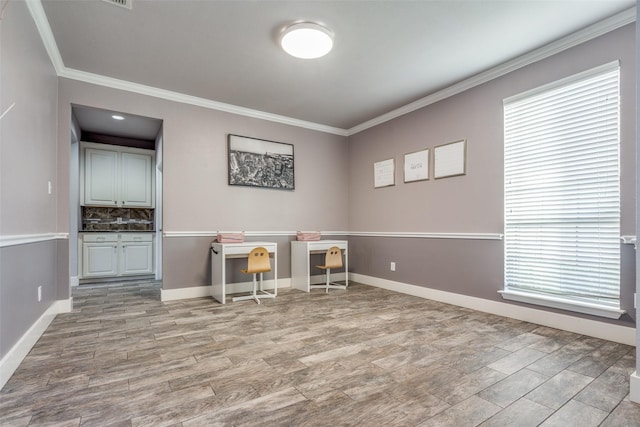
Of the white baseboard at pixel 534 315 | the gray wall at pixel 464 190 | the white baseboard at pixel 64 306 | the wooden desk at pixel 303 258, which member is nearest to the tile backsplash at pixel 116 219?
the white baseboard at pixel 64 306

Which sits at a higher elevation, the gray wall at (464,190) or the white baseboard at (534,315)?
the gray wall at (464,190)

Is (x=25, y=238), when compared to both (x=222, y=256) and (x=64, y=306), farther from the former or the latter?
(x=222, y=256)

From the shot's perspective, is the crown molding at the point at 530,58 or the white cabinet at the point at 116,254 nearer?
the crown molding at the point at 530,58

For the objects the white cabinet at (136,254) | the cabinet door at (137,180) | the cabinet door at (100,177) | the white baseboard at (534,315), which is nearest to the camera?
the white baseboard at (534,315)

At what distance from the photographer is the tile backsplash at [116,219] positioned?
18.5ft

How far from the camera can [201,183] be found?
13.8 feet

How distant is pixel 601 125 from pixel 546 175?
556 mm

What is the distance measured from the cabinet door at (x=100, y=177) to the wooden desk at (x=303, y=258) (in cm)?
342

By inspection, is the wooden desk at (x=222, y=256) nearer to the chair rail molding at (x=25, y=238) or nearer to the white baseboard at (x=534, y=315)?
the chair rail molding at (x=25, y=238)

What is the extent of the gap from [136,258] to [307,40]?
4.83m

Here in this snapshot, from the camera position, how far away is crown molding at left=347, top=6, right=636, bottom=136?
2525 millimetres

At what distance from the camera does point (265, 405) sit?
1625 mm

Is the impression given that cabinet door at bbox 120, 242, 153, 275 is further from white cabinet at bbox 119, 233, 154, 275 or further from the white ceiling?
the white ceiling

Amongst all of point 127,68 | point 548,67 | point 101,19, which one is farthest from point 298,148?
point 548,67
